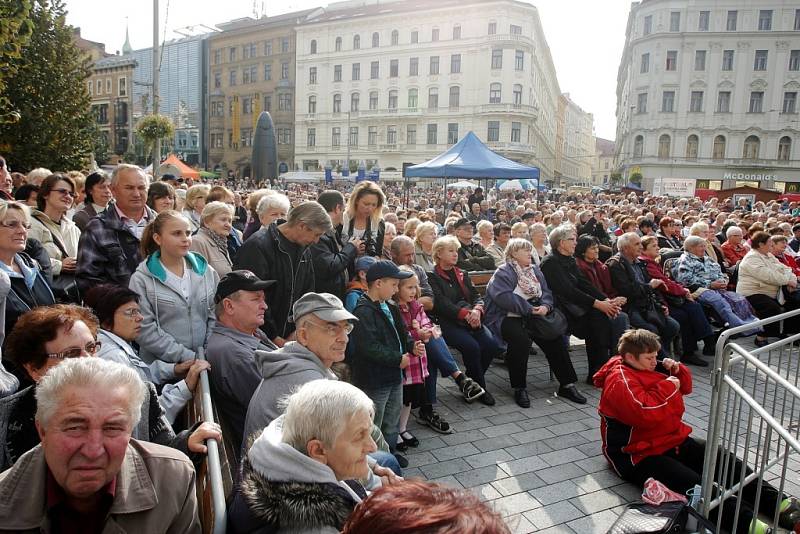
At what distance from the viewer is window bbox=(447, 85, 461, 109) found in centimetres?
5947

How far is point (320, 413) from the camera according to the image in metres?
2.04

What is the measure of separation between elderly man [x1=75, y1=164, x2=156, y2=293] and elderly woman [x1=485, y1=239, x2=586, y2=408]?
12.0 feet

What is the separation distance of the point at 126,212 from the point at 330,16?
2715 inches

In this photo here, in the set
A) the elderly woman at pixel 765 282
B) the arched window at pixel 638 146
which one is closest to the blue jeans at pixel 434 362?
the elderly woman at pixel 765 282

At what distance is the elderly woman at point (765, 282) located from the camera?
7.88 metres

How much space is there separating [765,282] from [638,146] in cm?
5869

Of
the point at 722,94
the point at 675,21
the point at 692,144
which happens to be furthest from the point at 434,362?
the point at 675,21

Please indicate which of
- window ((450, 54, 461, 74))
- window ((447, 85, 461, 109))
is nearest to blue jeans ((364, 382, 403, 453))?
window ((447, 85, 461, 109))

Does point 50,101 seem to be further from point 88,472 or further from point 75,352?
point 88,472

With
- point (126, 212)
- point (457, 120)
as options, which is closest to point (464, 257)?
point (126, 212)

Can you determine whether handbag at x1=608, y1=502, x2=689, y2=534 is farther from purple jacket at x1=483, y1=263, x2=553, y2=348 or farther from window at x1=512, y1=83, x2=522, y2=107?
window at x1=512, y1=83, x2=522, y2=107

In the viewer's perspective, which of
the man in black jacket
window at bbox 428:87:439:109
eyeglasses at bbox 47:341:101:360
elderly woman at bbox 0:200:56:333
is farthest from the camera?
window at bbox 428:87:439:109

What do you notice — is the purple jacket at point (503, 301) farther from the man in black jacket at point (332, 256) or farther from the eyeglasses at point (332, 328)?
the eyeglasses at point (332, 328)

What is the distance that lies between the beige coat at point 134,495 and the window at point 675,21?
227ft
